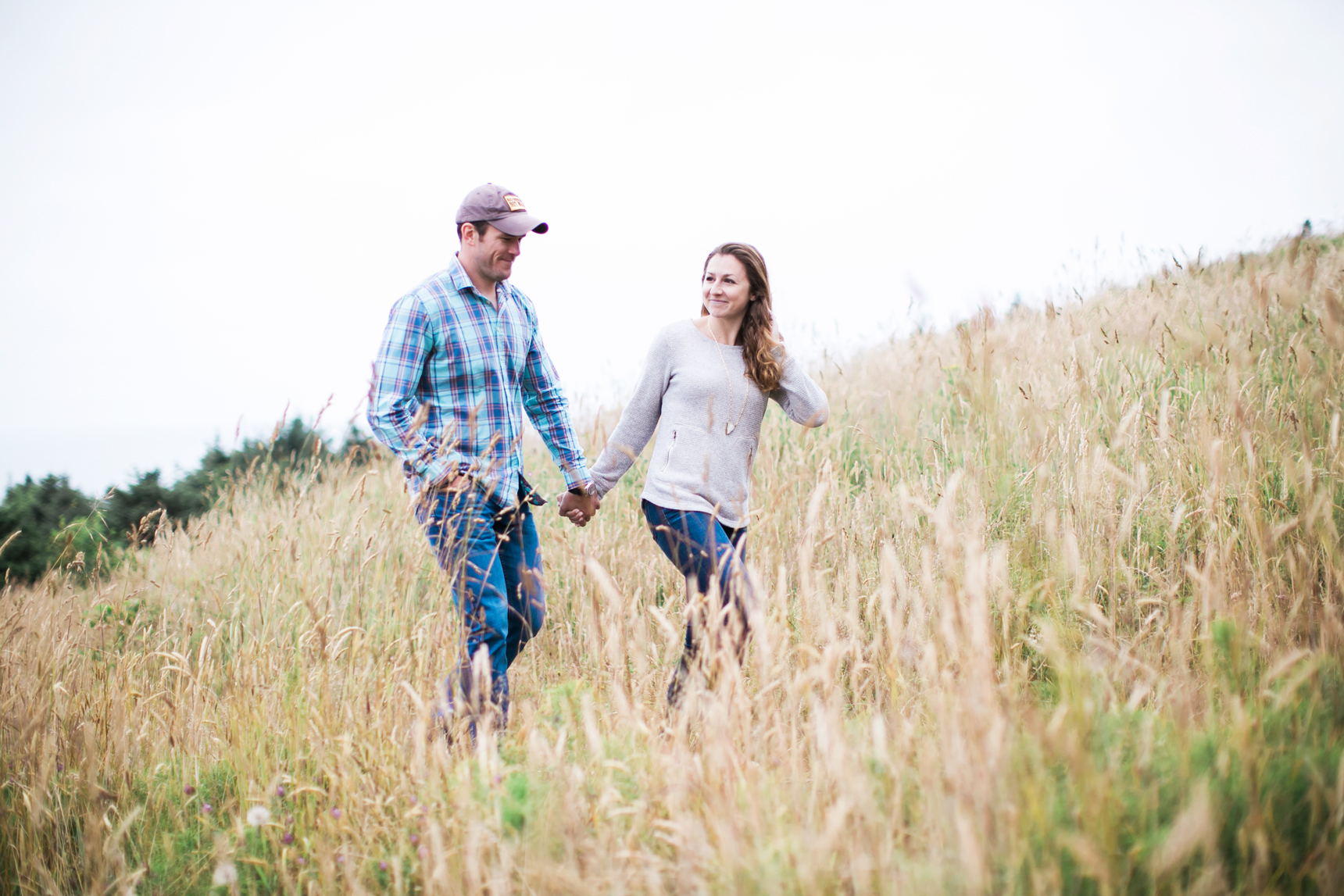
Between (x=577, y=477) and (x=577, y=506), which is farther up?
(x=577, y=477)

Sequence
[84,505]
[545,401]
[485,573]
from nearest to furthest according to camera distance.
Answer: [485,573] < [545,401] < [84,505]

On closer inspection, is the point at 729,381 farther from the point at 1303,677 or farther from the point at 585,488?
the point at 1303,677

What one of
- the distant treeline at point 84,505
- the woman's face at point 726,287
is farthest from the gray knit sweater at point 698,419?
the distant treeline at point 84,505

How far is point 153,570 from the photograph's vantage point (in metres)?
5.54

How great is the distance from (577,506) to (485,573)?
645 millimetres

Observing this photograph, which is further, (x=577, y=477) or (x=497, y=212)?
(x=577, y=477)

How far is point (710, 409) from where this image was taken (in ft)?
8.81

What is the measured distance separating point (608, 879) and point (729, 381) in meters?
1.90

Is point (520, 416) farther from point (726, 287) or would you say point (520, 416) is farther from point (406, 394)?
point (726, 287)

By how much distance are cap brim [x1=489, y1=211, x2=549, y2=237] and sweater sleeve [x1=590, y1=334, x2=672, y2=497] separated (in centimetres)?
68

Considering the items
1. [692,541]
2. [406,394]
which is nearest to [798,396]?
[692,541]

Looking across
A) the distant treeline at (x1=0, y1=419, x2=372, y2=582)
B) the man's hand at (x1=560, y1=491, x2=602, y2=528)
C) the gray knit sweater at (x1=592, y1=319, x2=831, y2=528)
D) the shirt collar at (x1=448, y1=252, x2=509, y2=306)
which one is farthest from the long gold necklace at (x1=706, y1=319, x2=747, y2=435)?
the distant treeline at (x1=0, y1=419, x2=372, y2=582)

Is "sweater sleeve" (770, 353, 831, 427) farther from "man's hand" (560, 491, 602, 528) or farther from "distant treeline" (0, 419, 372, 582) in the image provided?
"distant treeline" (0, 419, 372, 582)

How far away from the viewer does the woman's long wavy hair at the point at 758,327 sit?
9.71 ft
